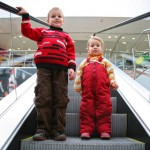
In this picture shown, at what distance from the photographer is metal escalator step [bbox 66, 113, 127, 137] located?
256cm

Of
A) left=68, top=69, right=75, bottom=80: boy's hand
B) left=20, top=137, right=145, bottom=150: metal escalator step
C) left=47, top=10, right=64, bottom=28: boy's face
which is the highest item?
Answer: left=47, top=10, right=64, bottom=28: boy's face

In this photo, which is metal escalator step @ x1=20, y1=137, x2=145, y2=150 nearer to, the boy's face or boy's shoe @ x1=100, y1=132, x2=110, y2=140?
boy's shoe @ x1=100, y1=132, x2=110, y2=140

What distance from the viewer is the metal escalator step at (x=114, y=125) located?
2.56 meters

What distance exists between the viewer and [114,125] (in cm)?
256

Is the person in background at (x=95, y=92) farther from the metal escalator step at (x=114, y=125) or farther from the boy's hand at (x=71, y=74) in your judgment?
the boy's hand at (x=71, y=74)

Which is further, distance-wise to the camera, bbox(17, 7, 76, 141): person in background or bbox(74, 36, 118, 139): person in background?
bbox(74, 36, 118, 139): person in background

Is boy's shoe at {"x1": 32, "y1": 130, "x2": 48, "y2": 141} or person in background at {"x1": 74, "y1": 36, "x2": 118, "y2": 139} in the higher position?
person in background at {"x1": 74, "y1": 36, "x2": 118, "y2": 139}

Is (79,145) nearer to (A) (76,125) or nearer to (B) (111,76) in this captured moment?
(A) (76,125)

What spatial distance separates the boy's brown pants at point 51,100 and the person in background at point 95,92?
0.23 metres

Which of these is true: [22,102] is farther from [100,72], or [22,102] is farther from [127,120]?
[127,120]

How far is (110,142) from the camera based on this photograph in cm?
213

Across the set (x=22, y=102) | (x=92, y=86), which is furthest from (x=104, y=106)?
(x=22, y=102)

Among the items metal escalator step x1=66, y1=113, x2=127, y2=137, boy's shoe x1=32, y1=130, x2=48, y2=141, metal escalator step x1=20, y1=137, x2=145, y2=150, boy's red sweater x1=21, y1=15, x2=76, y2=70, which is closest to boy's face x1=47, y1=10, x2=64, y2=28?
boy's red sweater x1=21, y1=15, x2=76, y2=70

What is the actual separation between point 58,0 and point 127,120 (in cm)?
1244
